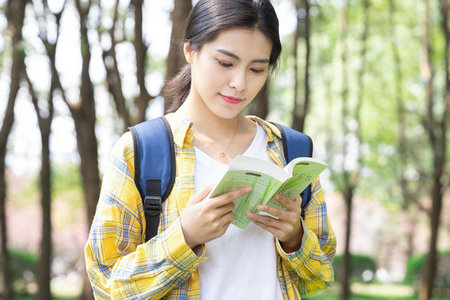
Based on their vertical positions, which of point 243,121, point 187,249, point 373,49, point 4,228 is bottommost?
point 4,228

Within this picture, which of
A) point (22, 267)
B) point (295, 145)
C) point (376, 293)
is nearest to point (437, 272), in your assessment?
point (376, 293)

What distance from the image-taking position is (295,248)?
6.80 feet

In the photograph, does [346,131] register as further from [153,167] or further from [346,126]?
[153,167]

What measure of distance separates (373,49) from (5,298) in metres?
13.1

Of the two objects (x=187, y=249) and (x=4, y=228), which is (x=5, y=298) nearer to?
(x=4, y=228)

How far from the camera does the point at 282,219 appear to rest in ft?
6.36

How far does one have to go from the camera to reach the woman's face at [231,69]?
79.5 inches

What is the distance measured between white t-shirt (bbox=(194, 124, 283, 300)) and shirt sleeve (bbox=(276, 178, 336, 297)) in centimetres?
6

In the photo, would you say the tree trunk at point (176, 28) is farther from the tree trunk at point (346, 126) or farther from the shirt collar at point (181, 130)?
the tree trunk at point (346, 126)

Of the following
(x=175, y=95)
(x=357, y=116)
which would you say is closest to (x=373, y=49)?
(x=357, y=116)

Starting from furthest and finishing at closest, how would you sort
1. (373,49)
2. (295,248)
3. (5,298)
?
(373,49), (5,298), (295,248)

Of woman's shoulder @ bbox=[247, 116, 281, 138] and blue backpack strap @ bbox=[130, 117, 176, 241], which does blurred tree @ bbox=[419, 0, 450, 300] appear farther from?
blue backpack strap @ bbox=[130, 117, 176, 241]

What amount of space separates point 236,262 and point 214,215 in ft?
0.85

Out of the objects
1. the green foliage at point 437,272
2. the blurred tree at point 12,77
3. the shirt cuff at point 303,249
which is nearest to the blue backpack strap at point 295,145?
the shirt cuff at point 303,249
